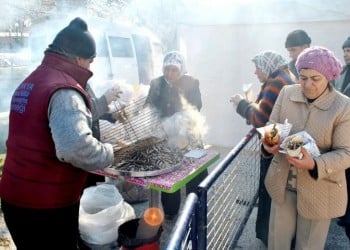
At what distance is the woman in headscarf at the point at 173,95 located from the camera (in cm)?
404

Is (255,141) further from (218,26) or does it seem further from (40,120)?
(218,26)

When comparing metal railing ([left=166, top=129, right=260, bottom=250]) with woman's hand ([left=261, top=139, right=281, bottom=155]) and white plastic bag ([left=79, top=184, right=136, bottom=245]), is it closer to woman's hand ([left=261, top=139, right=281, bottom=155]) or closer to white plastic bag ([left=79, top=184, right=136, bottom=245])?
woman's hand ([left=261, top=139, right=281, bottom=155])

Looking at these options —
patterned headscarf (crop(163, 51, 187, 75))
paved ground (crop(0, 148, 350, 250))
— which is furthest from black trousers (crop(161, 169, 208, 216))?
patterned headscarf (crop(163, 51, 187, 75))

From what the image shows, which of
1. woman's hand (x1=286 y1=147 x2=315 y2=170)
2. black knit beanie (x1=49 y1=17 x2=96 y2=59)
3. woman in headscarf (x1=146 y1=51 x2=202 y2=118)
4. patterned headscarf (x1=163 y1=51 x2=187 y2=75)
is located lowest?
woman's hand (x1=286 y1=147 x2=315 y2=170)

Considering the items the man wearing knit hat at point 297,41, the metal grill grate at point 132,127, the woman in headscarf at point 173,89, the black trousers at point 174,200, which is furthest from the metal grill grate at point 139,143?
the man wearing knit hat at point 297,41

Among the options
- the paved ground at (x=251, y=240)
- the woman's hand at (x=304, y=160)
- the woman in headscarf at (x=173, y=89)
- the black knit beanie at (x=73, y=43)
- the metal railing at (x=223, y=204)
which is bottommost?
the paved ground at (x=251, y=240)

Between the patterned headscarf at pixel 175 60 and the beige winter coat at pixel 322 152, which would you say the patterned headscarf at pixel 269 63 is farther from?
the patterned headscarf at pixel 175 60

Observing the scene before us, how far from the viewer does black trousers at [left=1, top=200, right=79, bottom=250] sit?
83.1 inches

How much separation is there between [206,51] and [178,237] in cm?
566

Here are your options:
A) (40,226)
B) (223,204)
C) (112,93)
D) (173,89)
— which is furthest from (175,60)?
(40,226)

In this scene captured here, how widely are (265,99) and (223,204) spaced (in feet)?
3.31

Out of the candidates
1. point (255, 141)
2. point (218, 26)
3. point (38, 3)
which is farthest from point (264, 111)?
point (38, 3)

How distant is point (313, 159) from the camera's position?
7.06 feet

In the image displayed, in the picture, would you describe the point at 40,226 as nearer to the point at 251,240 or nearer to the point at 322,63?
the point at 322,63
